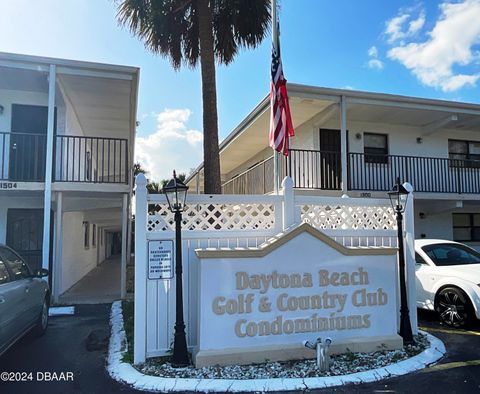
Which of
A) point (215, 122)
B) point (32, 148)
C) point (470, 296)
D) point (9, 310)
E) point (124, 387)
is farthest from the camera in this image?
point (32, 148)

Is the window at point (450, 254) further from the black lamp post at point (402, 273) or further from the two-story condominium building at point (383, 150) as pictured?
the two-story condominium building at point (383, 150)

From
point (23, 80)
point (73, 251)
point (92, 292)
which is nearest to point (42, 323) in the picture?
point (92, 292)

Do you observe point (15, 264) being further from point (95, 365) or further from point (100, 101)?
point (100, 101)

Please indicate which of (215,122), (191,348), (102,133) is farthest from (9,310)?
(102,133)

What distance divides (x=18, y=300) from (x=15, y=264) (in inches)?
30.8

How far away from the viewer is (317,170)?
12.4 metres

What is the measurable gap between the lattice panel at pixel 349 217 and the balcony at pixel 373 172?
5121 mm

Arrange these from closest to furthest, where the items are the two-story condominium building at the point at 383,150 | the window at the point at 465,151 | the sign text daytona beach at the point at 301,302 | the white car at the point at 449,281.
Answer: the sign text daytona beach at the point at 301,302
the white car at the point at 449,281
the two-story condominium building at the point at 383,150
the window at the point at 465,151

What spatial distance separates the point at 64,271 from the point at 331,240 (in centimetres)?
908

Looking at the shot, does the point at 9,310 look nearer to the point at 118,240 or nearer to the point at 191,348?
the point at 191,348

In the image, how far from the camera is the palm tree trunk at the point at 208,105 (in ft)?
28.3

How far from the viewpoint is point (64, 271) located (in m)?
11.9

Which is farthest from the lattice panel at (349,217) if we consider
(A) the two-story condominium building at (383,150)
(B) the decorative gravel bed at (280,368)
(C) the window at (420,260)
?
(A) the two-story condominium building at (383,150)

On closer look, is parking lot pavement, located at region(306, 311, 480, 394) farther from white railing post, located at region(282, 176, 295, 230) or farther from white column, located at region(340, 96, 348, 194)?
white column, located at region(340, 96, 348, 194)
